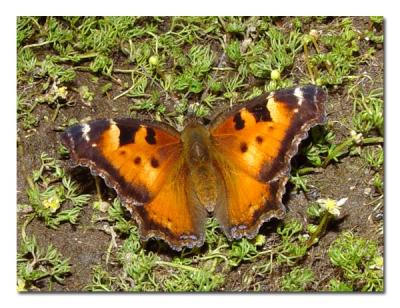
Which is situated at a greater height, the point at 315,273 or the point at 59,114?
the point at 59,114

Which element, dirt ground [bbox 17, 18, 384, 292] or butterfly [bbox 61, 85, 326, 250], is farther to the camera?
dirt ground [bbox 17, 18, 384, 292]

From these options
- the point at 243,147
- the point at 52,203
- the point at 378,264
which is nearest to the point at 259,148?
the point at 243,147

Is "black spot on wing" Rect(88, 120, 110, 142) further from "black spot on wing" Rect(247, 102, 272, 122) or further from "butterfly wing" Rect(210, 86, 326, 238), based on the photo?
"black spot on wing" Rect(247, 102, 272, 122)

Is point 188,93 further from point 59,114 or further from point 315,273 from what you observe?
point 315,273

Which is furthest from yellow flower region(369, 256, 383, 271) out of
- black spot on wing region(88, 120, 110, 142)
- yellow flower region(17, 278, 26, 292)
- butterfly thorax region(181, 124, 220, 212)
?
yellow flower region(17, 278, 26, 292)

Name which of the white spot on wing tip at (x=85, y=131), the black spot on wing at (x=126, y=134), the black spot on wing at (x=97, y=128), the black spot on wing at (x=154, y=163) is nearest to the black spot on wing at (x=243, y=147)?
the black spot on wing at (x=154, y=163)

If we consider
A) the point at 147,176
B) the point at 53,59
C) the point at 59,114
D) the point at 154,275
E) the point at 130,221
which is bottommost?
the point at 154,275

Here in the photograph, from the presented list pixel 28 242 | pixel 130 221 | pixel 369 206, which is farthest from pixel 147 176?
pixel 369 206
